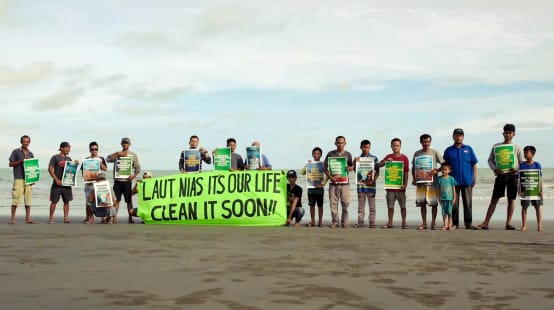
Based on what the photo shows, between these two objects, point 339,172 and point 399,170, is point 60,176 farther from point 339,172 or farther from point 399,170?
point 399,170

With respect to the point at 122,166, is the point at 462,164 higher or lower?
lower

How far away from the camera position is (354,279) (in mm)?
6109

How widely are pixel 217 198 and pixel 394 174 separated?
11.4 ft

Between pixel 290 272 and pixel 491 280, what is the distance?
6.54 ft

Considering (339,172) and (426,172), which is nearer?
(426,172)

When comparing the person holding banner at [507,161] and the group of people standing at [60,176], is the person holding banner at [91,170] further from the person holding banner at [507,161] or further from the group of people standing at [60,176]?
the person holding banner at [507,161]

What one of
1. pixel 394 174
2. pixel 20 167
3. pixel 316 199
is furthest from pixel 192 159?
pixel 394 174

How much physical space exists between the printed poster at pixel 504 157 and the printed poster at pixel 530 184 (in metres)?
0.23

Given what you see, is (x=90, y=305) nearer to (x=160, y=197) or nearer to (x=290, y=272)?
(x=290, y=272)

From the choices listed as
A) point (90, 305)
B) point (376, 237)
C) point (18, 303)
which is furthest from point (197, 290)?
point (376, 237)

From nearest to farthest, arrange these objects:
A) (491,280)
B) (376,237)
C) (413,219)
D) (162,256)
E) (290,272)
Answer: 1. (491,280)
2. (290,272)
3. (162,256)
4. (376,237)
5. (413,219)

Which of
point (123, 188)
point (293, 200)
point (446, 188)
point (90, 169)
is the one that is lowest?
point (293, 200)

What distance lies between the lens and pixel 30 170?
12.6 m

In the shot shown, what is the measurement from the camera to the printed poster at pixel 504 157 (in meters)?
11.2
